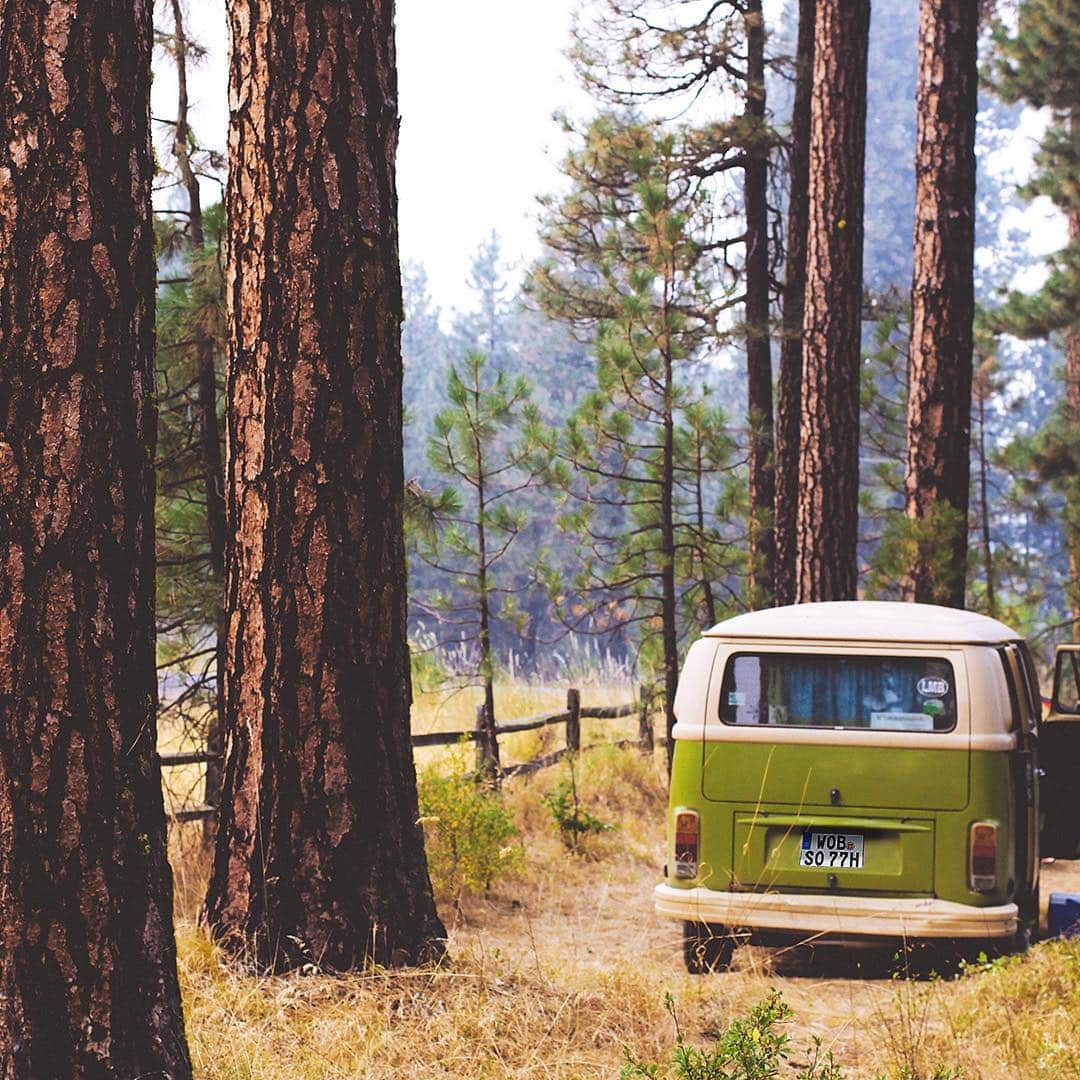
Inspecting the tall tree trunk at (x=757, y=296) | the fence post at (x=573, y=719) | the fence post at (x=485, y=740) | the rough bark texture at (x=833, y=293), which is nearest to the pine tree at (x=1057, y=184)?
the tall tree trunk at (x=757, y=296)

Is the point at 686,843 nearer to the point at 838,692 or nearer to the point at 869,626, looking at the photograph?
the point at 838,692

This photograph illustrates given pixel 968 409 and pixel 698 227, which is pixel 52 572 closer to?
pixel 968 409

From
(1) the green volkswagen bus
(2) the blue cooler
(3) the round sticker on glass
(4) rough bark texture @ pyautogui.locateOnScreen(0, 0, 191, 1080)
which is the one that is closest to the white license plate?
(1) the green volkswagen bus

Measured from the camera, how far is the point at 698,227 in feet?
55.8

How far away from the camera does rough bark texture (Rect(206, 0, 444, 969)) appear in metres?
5.82

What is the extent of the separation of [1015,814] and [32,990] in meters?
4.77

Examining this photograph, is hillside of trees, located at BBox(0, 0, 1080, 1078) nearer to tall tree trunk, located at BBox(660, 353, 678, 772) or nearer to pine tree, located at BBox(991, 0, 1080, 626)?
tall tree trunk, located at BBox(660, 353, 678, 772)

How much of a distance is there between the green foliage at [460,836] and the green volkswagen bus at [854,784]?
204cm

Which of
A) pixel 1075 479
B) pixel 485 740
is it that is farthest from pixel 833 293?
pixel 1075 479

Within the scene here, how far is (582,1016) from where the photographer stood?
217 inches

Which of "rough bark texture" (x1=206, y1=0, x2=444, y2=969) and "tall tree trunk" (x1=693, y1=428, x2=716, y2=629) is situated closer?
"rough bark texture" (x1=206, y1=0, x2=444, y2=969)

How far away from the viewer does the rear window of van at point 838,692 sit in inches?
280

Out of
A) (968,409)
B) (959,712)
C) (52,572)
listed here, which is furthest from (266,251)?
(968,409)

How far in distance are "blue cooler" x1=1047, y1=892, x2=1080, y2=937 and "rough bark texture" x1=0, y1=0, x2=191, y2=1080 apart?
5.24 m
